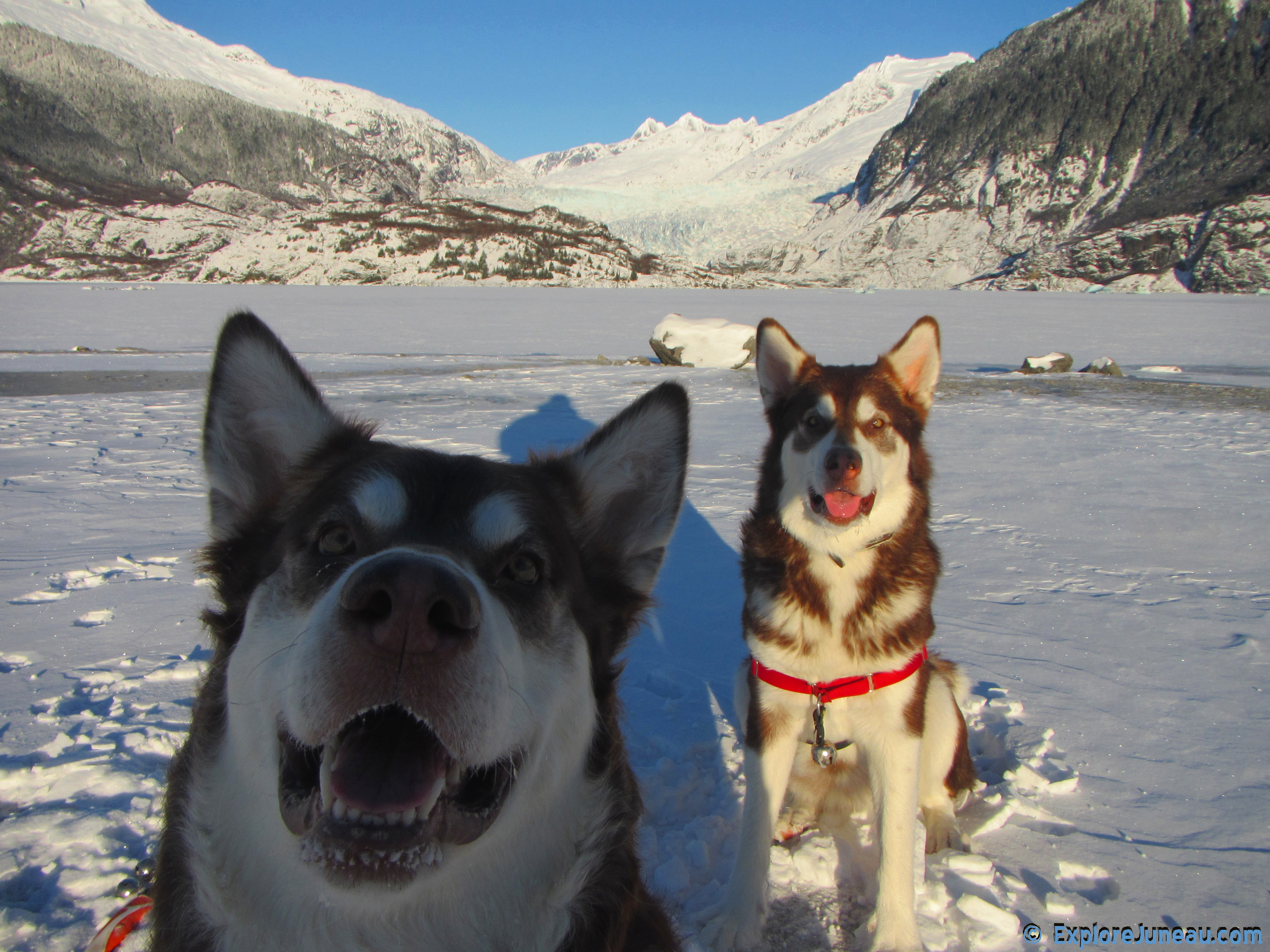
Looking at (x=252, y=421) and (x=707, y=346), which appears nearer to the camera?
(x=252, y=421)

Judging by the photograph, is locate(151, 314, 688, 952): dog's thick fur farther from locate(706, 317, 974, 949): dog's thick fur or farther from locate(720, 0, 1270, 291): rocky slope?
locate(720, 0, 1270, 291): rocky slope

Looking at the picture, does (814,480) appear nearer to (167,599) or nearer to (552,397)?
(167,599)

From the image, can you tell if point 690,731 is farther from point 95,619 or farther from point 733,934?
point 95,619

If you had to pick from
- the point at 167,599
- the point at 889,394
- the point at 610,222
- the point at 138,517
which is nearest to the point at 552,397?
the point at 138,517

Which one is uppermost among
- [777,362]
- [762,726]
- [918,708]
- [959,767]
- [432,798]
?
[777,362]

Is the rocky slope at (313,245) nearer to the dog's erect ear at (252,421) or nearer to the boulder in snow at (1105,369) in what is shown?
the boulder in snow at (1105,369)

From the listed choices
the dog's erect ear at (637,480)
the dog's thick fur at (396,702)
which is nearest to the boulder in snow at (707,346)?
the dog's erect ear at (637,480)

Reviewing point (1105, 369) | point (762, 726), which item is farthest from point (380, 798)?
point (1105, 369)

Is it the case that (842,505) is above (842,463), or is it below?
below
